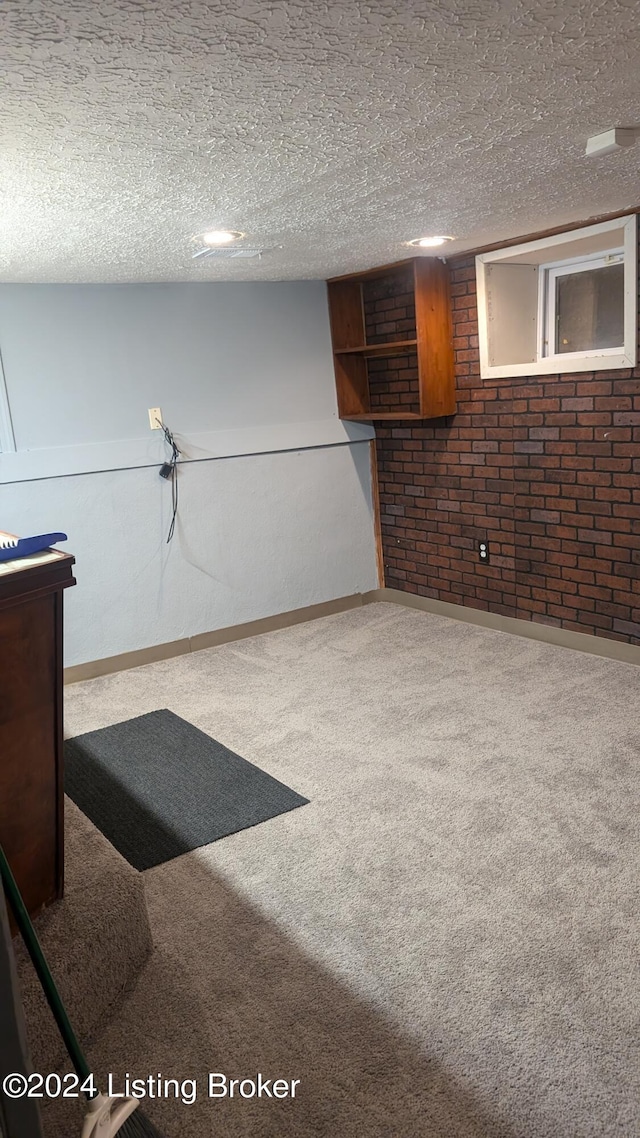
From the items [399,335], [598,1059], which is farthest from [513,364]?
[598,1059]

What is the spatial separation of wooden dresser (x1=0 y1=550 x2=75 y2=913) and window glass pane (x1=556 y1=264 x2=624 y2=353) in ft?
10.0

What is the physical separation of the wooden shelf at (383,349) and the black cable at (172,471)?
4.04 ft

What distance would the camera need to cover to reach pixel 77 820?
2250mm

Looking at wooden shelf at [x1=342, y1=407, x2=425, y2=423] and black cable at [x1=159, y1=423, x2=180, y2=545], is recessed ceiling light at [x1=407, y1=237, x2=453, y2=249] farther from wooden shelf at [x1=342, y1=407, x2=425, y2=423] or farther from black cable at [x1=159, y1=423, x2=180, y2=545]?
black cable at [x1=159, y1=423, x2=180, y2=545]

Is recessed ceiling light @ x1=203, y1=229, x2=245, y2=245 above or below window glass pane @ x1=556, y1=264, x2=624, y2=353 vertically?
above

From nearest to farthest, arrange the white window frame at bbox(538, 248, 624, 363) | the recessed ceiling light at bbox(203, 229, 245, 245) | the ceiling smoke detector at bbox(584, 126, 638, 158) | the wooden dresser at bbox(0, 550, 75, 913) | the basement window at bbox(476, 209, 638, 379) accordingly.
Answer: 1. the wooden dresser at bbox(0, 550, 75, 913)
2. the ceiling smoke detector at bbox(584, 126, 638, 158)
3. the recessed ceiling light at bbox(203, 229, 245, 245)
4. the basement window at bbox(476, 209, 638, 379)
5. the white window frame at bbox(538, 248, 624, 363)

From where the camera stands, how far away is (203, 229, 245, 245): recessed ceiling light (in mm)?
2957

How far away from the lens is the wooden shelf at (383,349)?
14.3ft

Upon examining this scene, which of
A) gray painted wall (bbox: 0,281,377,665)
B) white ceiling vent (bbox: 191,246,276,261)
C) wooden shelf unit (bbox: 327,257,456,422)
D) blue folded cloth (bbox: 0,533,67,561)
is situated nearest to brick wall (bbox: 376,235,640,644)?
wooden shelf unit (bbox: 327,257,456,422)

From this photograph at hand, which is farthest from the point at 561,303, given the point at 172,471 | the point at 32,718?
the point at 32,718

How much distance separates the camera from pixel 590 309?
12.6ft

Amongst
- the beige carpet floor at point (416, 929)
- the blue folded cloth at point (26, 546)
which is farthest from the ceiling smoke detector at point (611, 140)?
the beige carpet floor at point (416, 929)

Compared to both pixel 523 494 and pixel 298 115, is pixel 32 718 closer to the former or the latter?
pixel 298 115

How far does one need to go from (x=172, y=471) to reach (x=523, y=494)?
1891mm
